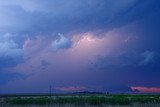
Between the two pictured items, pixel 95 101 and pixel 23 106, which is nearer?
pixel 23 106

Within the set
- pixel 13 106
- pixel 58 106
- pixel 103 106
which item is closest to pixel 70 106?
pixel 58 106

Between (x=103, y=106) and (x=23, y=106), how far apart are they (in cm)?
767

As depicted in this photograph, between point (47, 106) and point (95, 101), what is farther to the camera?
point (95, 101)

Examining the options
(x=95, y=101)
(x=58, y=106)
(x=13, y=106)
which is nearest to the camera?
(x=58, y=106)

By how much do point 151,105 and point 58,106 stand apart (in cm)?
867

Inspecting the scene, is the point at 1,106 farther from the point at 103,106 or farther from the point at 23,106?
the point at 103,106

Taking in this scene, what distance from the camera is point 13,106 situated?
3262 cm

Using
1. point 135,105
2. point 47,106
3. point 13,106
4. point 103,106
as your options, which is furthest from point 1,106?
point 135,105

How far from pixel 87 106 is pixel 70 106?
1626 millimetres

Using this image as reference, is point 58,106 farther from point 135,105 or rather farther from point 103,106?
point 135,105

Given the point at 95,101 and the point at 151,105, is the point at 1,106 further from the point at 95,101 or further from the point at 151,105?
the point at 151,105

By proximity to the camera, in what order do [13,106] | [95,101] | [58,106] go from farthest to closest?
1. [95,101]
2. [13,106]
3. [58,106]

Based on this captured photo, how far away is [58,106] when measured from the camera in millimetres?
30453

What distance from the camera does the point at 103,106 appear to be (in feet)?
103
